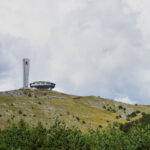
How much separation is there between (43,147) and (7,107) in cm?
7650

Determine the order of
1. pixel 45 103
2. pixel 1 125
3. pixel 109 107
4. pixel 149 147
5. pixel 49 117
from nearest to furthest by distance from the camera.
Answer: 1. pixel 149 147
2. pixel 1 125
3. pixel 49 117
4. pixel 45 103
5. pixel 109 107

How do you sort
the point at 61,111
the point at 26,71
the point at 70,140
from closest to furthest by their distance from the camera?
the point at 70,140, the point at 61,111, the point at 26,71

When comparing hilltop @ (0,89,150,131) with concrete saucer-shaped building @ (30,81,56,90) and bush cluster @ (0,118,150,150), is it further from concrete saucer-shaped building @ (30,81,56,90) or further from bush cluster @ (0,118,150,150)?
bush cluster @ (0,118,150,150)

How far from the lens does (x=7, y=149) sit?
126 feet

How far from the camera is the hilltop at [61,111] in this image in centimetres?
10581

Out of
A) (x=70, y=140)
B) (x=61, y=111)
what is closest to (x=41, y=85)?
(x=61, y=111)

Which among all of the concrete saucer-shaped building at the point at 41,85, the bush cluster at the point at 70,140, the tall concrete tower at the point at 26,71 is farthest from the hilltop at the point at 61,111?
the bush cluster at the point at 70,140

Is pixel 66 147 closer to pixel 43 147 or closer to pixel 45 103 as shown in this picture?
pixel 43 147

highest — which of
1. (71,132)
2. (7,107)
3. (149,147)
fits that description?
(7,107)

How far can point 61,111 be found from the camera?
401 feet

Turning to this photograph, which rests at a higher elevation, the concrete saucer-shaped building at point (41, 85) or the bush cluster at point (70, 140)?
the concrete saucer-shaped building at point (41, 85)

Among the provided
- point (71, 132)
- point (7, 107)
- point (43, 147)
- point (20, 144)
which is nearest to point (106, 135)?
point (71, 132)

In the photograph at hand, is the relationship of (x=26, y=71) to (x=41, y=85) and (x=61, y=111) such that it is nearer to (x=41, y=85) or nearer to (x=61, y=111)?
(x=41, y=85)

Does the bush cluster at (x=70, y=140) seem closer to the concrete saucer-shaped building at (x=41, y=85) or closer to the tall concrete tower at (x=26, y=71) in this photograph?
the tall concrete tower at (x=26, y=71)
